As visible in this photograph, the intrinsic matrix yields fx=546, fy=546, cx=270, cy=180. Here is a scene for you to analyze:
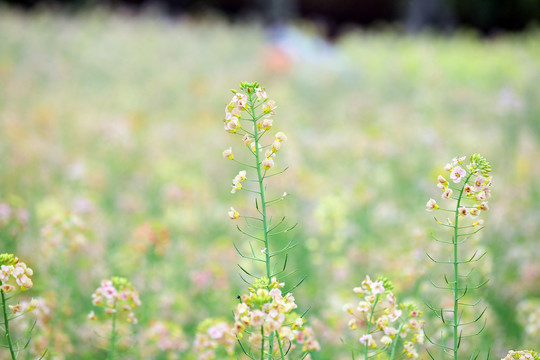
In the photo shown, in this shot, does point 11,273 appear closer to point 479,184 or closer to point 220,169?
point 479,184

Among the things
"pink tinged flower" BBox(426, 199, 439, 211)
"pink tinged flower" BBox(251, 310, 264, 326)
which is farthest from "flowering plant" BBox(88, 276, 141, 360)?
"pink tinged flower" BBox(426, 199, 439, 211)

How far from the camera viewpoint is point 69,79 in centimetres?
877

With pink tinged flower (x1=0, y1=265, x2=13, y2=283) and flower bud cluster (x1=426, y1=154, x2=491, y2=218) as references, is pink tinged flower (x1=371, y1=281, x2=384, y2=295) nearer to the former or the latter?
flower bud cluster (x1=426, y1=154, x2=491, y2=218)

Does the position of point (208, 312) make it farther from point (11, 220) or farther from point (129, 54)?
point (129, 54)

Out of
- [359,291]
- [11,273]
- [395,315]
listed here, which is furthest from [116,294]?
[395,315]

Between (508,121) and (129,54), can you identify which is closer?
(508,121)

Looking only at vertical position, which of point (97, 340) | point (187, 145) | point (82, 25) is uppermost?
point (82, 25)

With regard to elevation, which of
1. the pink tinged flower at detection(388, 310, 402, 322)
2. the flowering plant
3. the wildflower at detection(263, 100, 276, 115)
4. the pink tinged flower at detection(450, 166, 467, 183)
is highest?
the wildflower at detection(263, 100, 276, 115)

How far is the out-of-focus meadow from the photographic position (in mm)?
3008

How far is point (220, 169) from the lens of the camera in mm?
6051

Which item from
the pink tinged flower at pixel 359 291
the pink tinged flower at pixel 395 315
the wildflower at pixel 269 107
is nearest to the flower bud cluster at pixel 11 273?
the wildflower at pixel 269 107

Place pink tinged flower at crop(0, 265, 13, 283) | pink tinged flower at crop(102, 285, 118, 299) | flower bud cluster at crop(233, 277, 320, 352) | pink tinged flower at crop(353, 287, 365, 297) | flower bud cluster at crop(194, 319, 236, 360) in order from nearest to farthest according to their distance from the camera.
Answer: flower bud cluster at crop(233, 277, 320, 352), pink tinged flower at crop(0, 265, 13, 283), pink tinged flower at crop(353, 287, 365, 297), pink tinged flower at crop(102, 285, 118, 299), flower bud cluster at crop(194, 319, 236, 360)

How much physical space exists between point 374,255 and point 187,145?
11.1 ft

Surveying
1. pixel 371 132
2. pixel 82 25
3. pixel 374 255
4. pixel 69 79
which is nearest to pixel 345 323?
pixel 374 255
